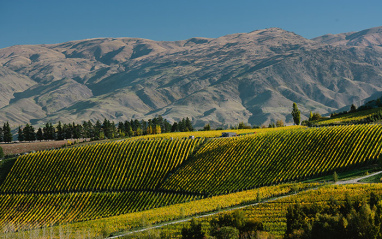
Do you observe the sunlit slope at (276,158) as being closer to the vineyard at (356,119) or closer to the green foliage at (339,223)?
the green foliage at (339,223)

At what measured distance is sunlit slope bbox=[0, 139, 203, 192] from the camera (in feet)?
340

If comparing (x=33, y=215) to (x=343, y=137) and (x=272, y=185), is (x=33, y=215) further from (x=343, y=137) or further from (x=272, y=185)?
(x=343, y=137)

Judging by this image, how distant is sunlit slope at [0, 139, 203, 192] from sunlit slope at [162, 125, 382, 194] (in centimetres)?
709

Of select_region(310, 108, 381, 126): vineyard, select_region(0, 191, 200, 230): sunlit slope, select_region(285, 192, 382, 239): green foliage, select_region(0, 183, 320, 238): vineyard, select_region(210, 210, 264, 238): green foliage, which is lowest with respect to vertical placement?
select_region(0, 191, 200, 230): sunlit slope

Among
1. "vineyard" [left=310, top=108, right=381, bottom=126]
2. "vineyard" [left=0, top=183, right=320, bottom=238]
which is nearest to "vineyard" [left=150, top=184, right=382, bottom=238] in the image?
"vineyard" [left=0, top=183, right=320, bottom=238]

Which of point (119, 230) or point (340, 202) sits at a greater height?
point (340, 202)

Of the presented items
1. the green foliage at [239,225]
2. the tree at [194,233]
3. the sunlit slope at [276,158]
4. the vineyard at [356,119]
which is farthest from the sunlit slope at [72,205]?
the vineyard at [356,119]

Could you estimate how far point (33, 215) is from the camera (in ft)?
318

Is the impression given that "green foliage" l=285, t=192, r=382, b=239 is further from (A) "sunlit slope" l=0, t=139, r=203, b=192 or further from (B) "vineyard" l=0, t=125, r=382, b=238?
(A) "sunlit slope" l=0, t=139, r=203, b=192

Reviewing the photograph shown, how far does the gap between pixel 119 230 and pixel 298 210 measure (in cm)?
2929

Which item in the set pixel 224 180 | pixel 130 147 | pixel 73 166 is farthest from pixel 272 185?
pixel 73 166

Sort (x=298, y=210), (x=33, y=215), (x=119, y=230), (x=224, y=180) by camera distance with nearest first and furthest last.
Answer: (x=298, y=210), (x=119, y=230), (x=224, y=180), (x=33, y=215)

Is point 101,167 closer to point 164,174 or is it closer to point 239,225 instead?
point 164,174

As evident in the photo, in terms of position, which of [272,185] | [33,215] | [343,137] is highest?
[343,137]
